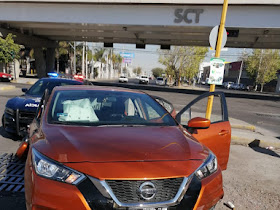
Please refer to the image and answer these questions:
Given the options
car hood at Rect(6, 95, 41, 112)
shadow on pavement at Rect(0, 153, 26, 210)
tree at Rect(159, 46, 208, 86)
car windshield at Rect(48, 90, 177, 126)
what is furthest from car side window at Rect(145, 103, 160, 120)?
tree at Rect(159, 46, 208, 86)

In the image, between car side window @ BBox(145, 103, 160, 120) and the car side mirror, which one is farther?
car side window @ BBox(145, 103, 160, 120)

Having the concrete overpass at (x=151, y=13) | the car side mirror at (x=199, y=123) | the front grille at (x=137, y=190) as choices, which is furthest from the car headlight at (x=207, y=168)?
the concrete overpass at (x=151, y=13)

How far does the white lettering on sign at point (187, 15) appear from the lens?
16.8m

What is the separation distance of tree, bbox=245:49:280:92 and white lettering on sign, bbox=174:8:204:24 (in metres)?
36.6

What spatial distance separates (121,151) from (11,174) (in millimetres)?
2480

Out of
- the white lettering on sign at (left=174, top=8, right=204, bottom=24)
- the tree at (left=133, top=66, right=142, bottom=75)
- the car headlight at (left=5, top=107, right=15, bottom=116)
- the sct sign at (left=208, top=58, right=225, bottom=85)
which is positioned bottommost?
the tree at (left=133, top=66, right=142, bottom=75)

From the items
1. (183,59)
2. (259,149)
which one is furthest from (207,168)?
(183,59)

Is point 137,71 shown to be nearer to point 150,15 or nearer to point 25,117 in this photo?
point 150,15

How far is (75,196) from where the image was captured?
5.78 ft

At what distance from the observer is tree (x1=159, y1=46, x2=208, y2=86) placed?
43.6 metres

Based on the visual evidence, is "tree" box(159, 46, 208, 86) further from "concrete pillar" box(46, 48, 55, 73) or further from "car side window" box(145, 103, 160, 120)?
"car side window" box(145, 103, 160, 120)

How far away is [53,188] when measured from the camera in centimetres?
182

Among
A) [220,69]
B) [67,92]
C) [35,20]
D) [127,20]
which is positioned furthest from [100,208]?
[35,20]

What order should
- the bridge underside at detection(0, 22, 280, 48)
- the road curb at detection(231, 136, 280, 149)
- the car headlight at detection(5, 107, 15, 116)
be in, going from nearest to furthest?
the car headlight at detection(5, 107, 15, 116)
the road curb at detection(231, 136, 280, 149)
the bridge underside at detection(0, 22, 280, 48)
